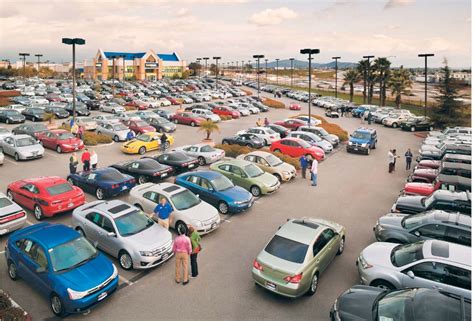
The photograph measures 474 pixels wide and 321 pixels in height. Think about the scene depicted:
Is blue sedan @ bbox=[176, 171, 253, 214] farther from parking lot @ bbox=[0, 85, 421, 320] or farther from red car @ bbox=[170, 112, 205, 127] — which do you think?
red car @ bbox=[170, 112, 205, 127]

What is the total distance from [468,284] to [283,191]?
35.5 feet

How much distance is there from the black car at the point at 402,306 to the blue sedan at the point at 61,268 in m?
5.57

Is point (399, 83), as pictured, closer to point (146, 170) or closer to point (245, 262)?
point (146, 170)

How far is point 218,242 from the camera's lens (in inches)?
522

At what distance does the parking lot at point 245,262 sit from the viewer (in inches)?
369

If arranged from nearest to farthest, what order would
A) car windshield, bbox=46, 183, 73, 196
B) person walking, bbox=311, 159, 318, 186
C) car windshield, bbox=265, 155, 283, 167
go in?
car windshield, bbox=46, 183, 73, 196 < person walking, bbox=311, 159, 318, 186 < car windshield, bbox=265, 155, 283, 167

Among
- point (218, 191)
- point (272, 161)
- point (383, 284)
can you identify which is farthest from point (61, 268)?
point (272, 161)

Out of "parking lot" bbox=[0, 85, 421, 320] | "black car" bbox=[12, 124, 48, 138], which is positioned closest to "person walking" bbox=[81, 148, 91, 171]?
"parking lot" bbox=[0, 85, 421, 320]

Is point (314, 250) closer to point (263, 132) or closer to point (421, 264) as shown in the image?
point (421, 264)

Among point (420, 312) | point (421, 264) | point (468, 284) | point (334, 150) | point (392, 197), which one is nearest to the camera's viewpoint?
point (420, 312)

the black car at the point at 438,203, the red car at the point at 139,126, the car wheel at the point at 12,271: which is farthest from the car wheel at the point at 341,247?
the red car at the point at 139,126

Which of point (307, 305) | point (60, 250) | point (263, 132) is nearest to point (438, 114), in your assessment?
point (263, 132)

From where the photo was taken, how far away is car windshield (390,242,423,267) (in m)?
9.73

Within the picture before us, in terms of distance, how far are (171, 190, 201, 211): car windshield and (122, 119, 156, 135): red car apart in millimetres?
17506
